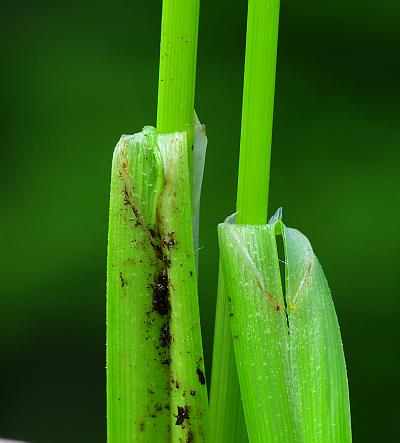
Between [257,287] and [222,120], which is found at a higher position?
[222,120]

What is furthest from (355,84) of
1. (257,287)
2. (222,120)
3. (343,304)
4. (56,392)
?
(257,287)

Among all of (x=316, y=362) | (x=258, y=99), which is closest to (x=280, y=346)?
(x=316, y=362)

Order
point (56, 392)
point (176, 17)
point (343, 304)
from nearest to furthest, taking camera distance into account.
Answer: point (176, 17) < point (343, 304) < point (56, 392)

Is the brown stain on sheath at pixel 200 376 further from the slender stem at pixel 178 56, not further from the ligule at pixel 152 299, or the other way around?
the slender stem at pixel 178 56

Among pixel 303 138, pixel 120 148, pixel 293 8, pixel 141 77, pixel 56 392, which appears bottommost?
pixel 56 392

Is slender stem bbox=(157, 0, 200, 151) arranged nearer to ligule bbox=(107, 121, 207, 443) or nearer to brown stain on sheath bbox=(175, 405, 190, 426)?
ligule bbox=(107, 121, 207, 443)

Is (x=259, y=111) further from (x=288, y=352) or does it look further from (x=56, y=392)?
(x=56, y=392)

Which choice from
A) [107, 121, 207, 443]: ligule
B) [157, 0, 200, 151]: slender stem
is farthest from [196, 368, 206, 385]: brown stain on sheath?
[157, 0, 200, 151]: slender stem

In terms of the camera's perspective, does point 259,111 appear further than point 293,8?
No
